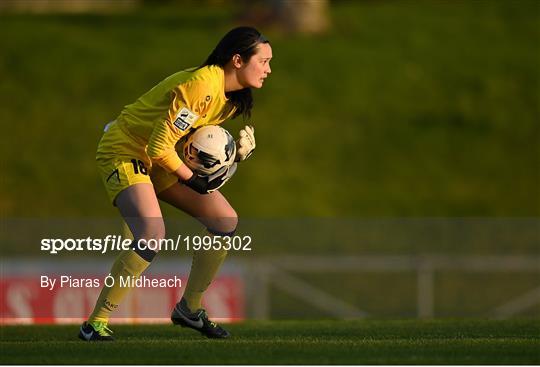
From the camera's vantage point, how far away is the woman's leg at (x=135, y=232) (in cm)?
844

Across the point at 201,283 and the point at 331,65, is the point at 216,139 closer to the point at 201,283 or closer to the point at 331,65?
the point at 201,283

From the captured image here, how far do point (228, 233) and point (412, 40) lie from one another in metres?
22.3

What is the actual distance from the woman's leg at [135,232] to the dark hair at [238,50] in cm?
86

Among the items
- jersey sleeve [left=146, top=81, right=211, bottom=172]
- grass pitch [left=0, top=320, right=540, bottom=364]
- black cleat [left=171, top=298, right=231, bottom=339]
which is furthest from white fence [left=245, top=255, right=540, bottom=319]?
jersey sleeve [left=146, top=81, right=211, bottom=172]

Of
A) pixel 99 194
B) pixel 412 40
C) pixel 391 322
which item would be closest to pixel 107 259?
pixel 99 194

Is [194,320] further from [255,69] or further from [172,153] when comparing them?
[255,69]

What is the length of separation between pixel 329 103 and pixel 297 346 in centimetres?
1959

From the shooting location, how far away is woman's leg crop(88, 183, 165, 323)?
332 inches

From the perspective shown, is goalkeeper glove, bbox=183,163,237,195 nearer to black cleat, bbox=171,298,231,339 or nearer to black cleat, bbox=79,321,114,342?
black cleat, bbox=171,298,231,339

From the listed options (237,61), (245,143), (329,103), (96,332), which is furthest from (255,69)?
(329,103)

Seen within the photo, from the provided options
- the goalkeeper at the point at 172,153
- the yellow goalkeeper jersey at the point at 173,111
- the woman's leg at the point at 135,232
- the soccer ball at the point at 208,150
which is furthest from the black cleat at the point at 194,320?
the yellow goalkeeper jersey at the point at 173,111

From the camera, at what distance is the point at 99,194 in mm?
23703

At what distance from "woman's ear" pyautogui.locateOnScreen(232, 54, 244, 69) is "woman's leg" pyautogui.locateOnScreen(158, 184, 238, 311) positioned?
2.93ft

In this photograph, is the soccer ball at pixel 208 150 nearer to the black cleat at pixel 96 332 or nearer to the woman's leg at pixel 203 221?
the woman's leg at pixel 203 221
